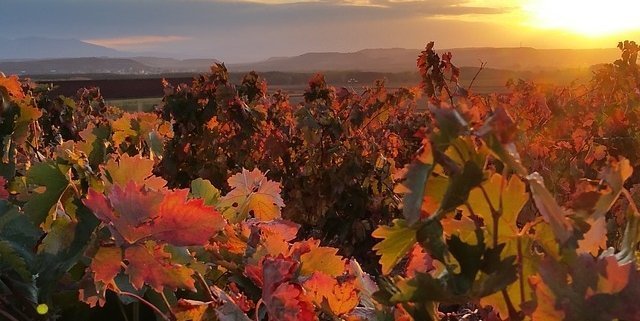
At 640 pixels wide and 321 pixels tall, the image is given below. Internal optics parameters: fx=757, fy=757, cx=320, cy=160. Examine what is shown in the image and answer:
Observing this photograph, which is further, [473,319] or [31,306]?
[473,319]

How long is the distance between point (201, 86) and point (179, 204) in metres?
6.81

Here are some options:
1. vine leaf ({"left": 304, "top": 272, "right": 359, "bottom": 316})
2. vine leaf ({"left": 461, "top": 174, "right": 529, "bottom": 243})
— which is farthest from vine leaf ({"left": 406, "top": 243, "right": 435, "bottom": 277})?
vine leaf ({"left": 461, "top": 174, "right": 529, "bottom": 243})

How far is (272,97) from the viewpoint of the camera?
31.2 ft

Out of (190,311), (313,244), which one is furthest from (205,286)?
(313,244)

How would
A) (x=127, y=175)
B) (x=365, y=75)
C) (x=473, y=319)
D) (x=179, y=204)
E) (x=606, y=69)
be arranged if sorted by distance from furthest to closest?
1. (x=365, y=75)
2. (x=606, y=69)
3. (x=473, y=319)
4. (x=127, y=175)
5. (x=179, y=204)

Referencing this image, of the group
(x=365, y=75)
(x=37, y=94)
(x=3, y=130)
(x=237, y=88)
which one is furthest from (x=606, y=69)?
(x=365, y=75)

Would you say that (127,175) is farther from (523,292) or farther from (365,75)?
(365,75)

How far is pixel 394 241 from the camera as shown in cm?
84

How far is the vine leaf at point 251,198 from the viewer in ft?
5.21

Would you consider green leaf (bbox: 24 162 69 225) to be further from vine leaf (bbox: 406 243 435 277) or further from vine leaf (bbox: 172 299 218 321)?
vine leaf (bbox: 406 243 435 277)

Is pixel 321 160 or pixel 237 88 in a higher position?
pixel 237 88

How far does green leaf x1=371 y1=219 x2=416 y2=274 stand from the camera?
82cm

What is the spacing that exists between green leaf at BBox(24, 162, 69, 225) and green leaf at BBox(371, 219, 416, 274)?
59 centimetres

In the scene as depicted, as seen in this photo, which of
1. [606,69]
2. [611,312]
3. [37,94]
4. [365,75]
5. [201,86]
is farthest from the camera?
[365,75]
